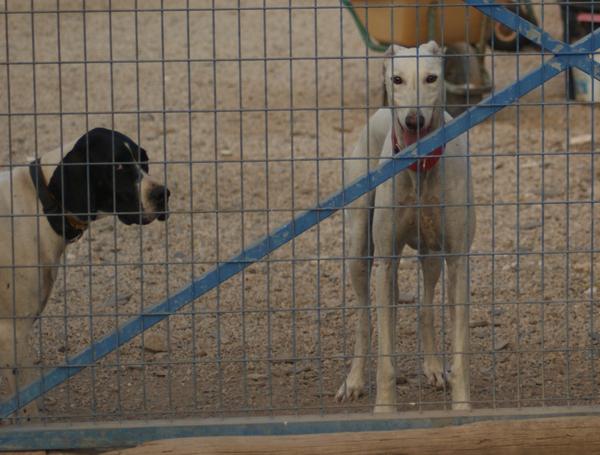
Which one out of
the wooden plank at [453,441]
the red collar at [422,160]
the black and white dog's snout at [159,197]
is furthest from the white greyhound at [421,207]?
the black and white dog's snout at [159,197]

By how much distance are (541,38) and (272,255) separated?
12.0 ft

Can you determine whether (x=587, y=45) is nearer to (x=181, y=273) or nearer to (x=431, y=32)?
(x=181, y=273)

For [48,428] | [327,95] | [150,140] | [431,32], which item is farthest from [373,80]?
[48,428]

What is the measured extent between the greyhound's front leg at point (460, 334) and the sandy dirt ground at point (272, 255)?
0.54ft

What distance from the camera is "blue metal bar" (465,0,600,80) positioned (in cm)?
402

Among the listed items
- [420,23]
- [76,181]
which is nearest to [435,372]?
[76,181]

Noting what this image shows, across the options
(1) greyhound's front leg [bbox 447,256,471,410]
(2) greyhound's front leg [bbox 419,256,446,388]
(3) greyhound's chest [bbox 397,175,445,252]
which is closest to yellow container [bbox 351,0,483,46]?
(2) greyhound's front leg [bbox 419,256,446,388]

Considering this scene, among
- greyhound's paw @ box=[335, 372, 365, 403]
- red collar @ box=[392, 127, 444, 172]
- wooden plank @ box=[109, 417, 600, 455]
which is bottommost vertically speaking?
wooden plank @ box=[109, 417, 600, 455]

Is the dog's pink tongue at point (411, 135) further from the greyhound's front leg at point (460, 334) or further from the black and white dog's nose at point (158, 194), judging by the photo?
the black and white dog's nose at point (158, 194)

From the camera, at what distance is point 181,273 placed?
713 cm

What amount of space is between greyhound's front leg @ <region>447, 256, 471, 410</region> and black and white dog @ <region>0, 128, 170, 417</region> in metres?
1.19

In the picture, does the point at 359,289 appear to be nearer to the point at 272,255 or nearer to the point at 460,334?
the point at 460,334

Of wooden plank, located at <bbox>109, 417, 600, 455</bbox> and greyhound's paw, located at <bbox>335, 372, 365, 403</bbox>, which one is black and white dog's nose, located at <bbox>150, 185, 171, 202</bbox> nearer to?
wooden plank, located at <bbox>109, 417, 600, 455</bbox>

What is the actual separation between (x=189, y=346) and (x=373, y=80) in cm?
698
